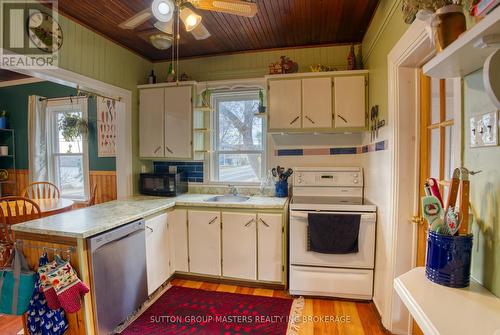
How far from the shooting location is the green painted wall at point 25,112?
12.4 feet

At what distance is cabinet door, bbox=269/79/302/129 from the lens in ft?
8.18

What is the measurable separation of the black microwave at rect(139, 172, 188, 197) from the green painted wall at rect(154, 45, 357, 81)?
4.15 ft

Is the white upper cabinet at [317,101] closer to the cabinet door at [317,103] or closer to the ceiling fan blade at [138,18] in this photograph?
the cabinet door at [317,103]

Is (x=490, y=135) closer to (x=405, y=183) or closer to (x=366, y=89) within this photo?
(x=405, y=183)

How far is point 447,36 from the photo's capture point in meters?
0.79

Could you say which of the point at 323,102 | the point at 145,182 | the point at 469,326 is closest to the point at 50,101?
the point at 145,182

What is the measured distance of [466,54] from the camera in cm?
73

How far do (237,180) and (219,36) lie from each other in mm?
1595

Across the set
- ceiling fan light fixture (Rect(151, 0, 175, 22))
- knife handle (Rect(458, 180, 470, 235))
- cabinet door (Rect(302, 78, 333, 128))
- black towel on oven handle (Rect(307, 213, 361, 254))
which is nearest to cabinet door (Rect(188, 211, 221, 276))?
black towel on oven handle (Rect(307, 213, 361, 254))

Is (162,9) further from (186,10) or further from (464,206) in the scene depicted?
(464,206)

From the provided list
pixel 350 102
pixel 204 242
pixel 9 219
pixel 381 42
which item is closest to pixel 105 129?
pixel 9 219

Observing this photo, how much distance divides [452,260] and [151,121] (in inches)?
114

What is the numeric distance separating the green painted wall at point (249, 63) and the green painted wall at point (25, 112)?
5.12 feet

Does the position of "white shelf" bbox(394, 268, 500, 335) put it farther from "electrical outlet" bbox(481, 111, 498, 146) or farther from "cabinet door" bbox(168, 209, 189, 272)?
"cabinet door" bbox(168, 209, 189, 272)
